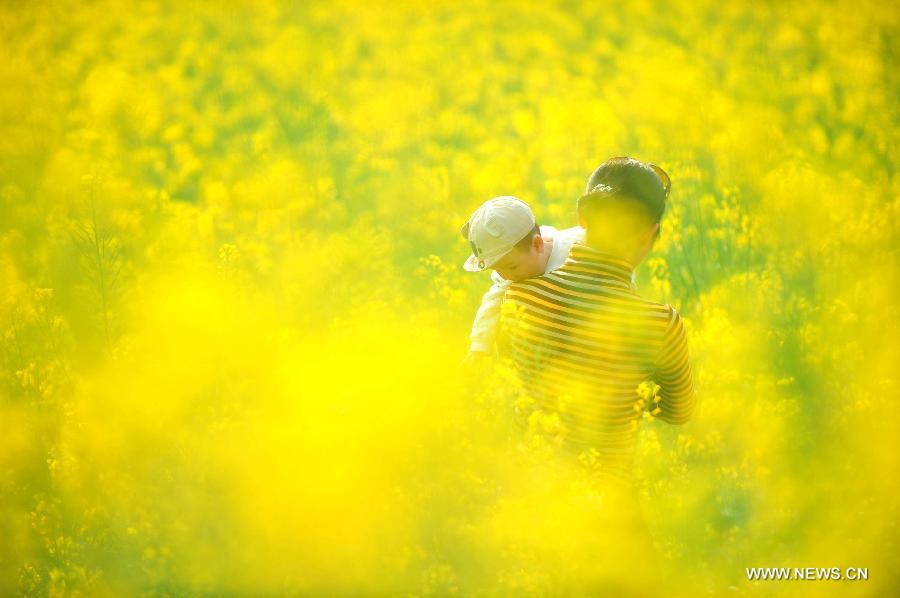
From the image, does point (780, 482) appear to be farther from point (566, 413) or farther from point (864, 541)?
point (566, 413)

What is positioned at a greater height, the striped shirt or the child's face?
the child's face

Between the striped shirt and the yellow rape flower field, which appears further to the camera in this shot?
the yellow rape flower field

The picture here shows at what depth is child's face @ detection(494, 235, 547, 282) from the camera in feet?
8.69

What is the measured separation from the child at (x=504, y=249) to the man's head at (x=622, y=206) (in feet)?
0.48

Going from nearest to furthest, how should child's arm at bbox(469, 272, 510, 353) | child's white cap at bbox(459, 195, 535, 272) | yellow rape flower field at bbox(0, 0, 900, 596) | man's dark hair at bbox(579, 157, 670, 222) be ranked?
1. man's dark hair at bbox(579, 157, 670, 222)
2. child's white cap at bbox(459, 195, 535, 272)
3. child's arm at bbox(469, 272, 510, 353)
4. yellow rape flower field at bbox(0, 0, 900, 596)

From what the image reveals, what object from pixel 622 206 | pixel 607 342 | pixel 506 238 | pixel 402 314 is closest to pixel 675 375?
pixel 607 342

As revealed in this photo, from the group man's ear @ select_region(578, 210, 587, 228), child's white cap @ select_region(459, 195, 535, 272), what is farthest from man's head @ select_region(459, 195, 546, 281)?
man's ear @ select_region(578, 210, 587, 228)

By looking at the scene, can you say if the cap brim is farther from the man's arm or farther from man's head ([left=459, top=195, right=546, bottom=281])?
the man's arm

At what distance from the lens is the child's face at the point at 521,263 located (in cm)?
265

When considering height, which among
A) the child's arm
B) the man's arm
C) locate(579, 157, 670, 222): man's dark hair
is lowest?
the man's arm

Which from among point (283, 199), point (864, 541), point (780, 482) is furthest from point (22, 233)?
point (864, 541)

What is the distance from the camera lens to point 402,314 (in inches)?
163

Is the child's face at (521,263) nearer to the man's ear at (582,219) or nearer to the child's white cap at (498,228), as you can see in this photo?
the child's white cap at (498,228)

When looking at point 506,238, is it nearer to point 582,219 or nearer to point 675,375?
point 582,219
